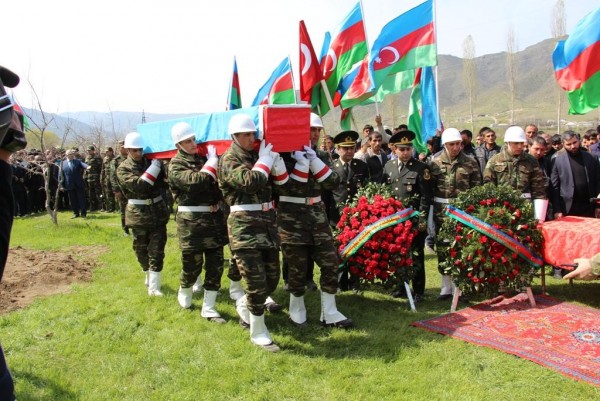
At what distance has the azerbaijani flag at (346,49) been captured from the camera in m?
8.58

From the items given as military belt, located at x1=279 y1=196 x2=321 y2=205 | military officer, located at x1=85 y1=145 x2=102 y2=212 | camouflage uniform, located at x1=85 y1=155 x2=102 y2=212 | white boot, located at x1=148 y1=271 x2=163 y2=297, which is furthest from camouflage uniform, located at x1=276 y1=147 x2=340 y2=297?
camouflage uniform, located at x1=85 y1=155 x2=102 y2=212

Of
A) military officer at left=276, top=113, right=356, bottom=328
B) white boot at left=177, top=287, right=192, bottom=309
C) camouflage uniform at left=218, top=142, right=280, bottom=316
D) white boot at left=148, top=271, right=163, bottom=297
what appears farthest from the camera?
white boot at left=148, top=271, right=163, bottom=297

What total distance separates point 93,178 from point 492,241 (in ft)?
53.4

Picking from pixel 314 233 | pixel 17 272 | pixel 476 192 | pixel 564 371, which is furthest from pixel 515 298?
pixel 17 272

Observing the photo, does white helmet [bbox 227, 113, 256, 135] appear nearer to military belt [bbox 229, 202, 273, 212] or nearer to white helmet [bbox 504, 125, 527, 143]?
military belt [bbox 229, 202, 273, 212]

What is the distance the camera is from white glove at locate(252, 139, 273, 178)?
5.19 m

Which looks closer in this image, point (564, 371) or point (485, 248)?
point (564, 371)

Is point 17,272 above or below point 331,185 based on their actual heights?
below

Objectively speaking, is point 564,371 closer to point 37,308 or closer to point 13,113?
point 13,113

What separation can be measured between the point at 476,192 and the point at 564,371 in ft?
8.41

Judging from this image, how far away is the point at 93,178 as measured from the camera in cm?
1861

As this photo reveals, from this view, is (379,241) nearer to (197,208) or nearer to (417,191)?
(417,191)

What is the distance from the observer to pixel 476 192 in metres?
6.48

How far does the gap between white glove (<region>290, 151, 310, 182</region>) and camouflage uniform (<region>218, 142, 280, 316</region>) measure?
17.3 inches
